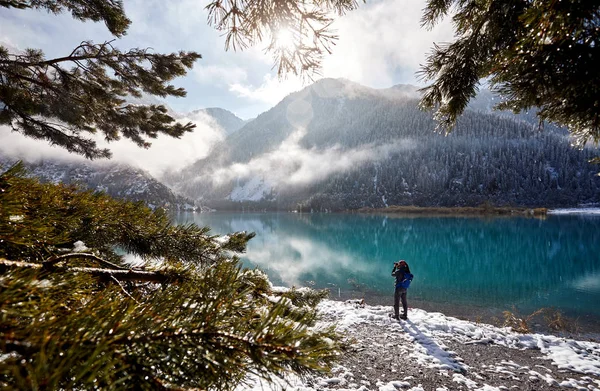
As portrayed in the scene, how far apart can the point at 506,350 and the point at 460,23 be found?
9948 mm

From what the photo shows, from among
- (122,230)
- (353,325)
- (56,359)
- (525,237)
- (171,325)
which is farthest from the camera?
(525,237)

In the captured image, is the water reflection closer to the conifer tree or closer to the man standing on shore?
the man standing on shore

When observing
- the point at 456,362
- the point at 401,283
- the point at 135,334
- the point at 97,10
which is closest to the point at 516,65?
the point at 135,334

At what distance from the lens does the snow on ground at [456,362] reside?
6.22 meters

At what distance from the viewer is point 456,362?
737cm

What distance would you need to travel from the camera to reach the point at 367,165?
196875 millimetres

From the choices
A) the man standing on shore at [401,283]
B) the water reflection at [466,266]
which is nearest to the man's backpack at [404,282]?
the man standing on shore at [401,283]

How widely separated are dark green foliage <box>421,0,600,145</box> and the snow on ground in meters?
4.41

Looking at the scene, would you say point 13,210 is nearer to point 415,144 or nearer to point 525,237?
point 525,237

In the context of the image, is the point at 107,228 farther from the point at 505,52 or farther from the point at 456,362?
the point at 456,362

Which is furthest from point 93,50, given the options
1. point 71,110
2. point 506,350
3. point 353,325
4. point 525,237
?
point 525,237

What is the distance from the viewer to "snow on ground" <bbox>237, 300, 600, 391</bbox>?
622 centimetres

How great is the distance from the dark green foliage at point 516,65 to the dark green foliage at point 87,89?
3494mm

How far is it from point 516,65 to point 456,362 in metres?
8.00
